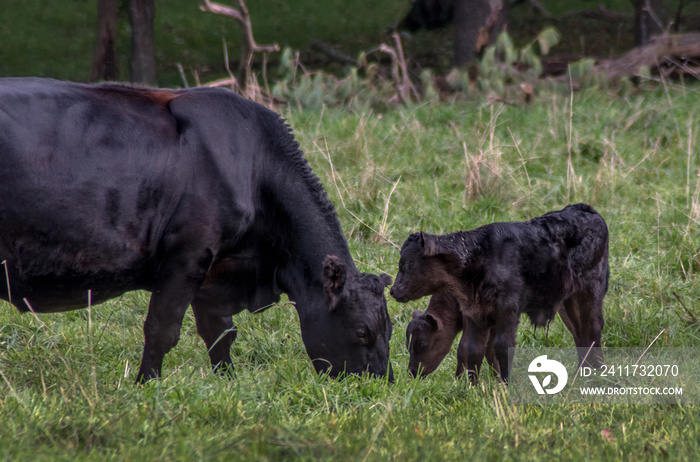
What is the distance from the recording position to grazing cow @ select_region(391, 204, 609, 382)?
192 inches

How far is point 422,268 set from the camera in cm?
497

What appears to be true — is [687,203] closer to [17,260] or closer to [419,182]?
[419,182]

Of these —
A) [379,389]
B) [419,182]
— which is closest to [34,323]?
[379,389]

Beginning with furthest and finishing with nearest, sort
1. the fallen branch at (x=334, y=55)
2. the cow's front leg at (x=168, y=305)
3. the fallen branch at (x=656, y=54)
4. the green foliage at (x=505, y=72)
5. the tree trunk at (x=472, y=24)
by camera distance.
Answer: the fallen branch at (x=334, y=55) → the tree trunk at (x=472, y=24) → the fallen branch at (x=656, y=54) → the green foliage at (x=505, y=72) → the cow's front leg at (x=168, y=305)

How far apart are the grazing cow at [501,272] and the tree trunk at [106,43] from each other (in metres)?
11.7

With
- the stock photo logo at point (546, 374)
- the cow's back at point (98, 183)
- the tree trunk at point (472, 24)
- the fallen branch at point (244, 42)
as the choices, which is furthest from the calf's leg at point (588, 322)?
the tree trunk at point (472, 24)

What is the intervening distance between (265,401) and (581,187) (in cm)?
508

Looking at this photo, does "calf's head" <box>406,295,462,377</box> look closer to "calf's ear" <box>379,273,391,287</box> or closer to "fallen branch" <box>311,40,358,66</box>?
"calf's ear" <box>379,273,391,287</box>

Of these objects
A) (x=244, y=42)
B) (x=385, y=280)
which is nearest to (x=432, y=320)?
(x=385, y=280)

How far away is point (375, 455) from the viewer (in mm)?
3340

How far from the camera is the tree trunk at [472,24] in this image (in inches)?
535

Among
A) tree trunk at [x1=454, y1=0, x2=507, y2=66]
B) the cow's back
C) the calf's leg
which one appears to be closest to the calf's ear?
the cow's back

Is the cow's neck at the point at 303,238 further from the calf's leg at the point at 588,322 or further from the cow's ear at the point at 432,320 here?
the calf's leg at the point at 588,322

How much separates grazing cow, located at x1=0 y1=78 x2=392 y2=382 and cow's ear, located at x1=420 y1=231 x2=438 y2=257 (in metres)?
0.38
